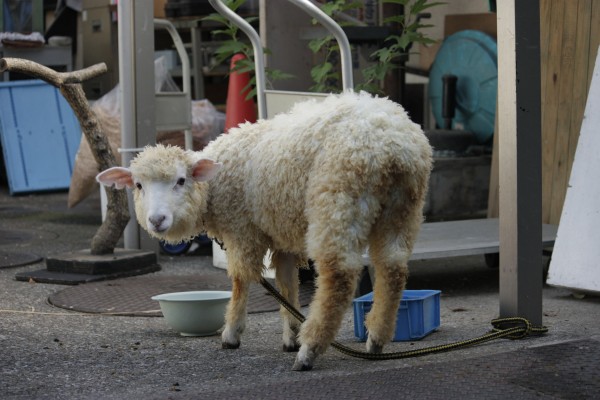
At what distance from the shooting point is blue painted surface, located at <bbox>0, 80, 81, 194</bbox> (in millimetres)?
12148

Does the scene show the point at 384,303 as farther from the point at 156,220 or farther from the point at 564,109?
the point at 564,109

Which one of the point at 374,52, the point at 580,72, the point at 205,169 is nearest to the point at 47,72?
the point at 205,169

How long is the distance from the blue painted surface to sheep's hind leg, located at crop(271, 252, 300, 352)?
24.3ft

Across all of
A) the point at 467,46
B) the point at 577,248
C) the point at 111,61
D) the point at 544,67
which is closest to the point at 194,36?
the point at 111,61

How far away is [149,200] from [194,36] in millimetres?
7337

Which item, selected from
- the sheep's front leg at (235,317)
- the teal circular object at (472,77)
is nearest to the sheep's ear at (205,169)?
the sheep's front leg at (235,317)

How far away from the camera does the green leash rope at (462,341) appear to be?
4.94 m

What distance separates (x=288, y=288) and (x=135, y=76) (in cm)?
314

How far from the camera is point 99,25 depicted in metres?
13.3

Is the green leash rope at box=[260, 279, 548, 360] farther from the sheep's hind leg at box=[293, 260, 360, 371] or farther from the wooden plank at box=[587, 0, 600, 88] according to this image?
the wooden plank at box=[587, 0, 600, 88]

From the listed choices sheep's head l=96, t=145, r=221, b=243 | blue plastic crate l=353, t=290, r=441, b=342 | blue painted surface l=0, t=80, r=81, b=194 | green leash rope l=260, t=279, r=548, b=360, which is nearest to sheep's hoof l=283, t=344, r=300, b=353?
green leash rope l=260, t=279, r=548, b=360

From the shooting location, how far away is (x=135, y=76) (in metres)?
7.89

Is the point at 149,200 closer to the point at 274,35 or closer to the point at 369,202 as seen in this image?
the point at 369,202

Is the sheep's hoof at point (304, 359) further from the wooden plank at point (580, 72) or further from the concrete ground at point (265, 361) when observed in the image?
the wooden plank at point (580, 72)
